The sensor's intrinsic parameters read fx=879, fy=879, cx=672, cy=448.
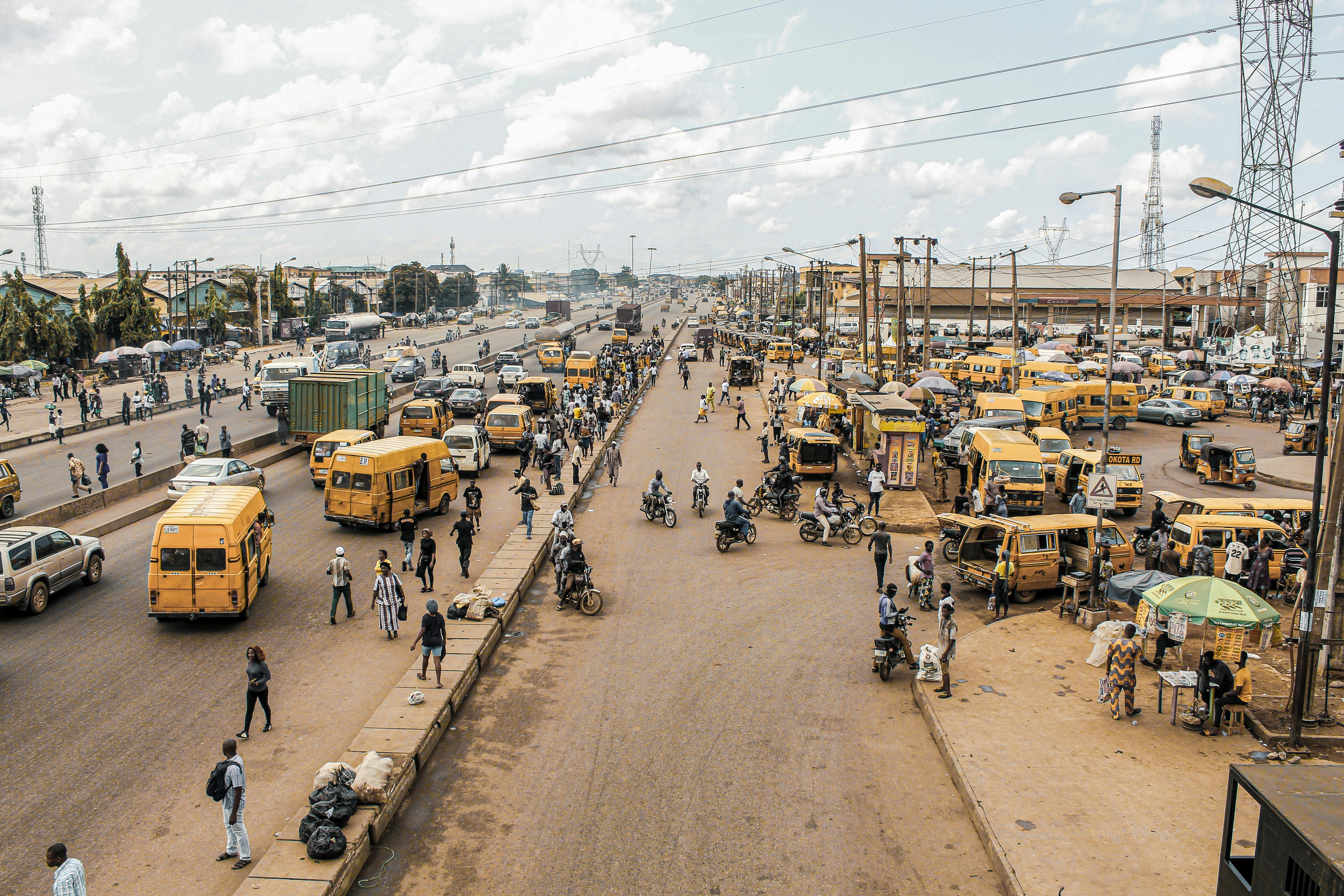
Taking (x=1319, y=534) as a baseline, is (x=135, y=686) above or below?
below

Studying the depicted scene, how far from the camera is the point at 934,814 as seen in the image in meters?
9.71

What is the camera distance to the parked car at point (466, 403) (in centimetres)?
Result: 3819

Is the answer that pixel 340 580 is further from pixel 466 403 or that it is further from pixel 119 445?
pixel 119 445

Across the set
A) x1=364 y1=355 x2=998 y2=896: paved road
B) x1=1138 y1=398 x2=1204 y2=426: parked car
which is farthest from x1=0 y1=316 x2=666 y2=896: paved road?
x1=1138 y1=398 x2=1204 y2=426: parked car

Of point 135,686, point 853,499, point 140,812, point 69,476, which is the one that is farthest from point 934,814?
point 69,476

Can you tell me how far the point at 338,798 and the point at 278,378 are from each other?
39429mm

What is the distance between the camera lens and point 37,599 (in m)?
15.5

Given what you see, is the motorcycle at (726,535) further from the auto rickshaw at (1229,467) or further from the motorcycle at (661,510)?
the auto rickshaw at (1229,467)

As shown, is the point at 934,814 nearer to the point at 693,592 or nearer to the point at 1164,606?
the point at 1164,606

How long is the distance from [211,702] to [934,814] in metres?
9.53

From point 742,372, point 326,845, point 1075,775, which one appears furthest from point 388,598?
point 742,372

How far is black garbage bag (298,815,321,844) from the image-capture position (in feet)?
27.6

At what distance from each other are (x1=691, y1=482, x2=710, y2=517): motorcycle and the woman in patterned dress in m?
11.3

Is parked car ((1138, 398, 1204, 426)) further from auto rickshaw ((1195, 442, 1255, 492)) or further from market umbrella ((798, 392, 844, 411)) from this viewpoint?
market umbrella ((798, 392, 844, 411))
